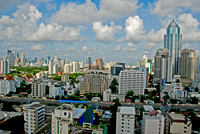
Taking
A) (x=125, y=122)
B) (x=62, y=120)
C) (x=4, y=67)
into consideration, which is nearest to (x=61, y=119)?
(x=62, y=120)

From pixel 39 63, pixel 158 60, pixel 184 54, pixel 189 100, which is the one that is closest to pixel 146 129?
pixel 189 100

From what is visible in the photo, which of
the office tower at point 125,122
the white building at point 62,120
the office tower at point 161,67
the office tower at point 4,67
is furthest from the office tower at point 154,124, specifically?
the office tower at point 4,67

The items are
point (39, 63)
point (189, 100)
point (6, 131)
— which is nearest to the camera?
point (6, 131)

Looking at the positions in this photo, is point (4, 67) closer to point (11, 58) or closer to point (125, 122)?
point (11, 58)

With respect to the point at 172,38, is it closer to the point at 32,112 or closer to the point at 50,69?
the point at 50,69

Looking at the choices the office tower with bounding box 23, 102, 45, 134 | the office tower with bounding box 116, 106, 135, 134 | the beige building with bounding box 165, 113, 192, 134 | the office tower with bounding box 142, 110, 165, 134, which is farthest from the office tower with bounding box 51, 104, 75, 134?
the beige building with bounding box 165, 113, 192, 134
